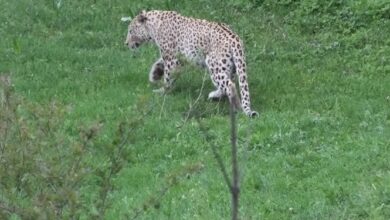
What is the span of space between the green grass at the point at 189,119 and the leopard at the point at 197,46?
0.95 ft

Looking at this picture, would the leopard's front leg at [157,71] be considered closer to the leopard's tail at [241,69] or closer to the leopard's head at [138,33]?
the leopard's head at [138,33]

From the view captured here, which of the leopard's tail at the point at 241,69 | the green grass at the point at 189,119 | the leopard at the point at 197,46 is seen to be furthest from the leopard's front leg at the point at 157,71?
the leopard's tail at the point at 241,69

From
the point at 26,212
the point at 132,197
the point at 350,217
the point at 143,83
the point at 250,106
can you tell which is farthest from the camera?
the point at 143,83

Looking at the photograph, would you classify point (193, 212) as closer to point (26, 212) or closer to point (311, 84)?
point (26, 212)

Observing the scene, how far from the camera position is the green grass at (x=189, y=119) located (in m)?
6.50

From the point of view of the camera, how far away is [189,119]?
1198cm

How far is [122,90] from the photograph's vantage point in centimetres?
1327

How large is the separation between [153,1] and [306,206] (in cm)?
939

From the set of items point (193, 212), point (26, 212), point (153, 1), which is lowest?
point (153, 1)

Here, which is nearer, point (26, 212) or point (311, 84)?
point (26, 212)

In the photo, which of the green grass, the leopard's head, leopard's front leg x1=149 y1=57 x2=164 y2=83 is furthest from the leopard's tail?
the leopard's head

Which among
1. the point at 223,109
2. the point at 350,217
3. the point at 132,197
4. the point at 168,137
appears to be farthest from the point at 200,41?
the point at 350,217

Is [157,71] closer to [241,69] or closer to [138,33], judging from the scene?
[138,33]

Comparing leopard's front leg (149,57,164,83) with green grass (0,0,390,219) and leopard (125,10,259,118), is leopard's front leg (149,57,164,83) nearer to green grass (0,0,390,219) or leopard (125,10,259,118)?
leopard (125,10,259,118)
